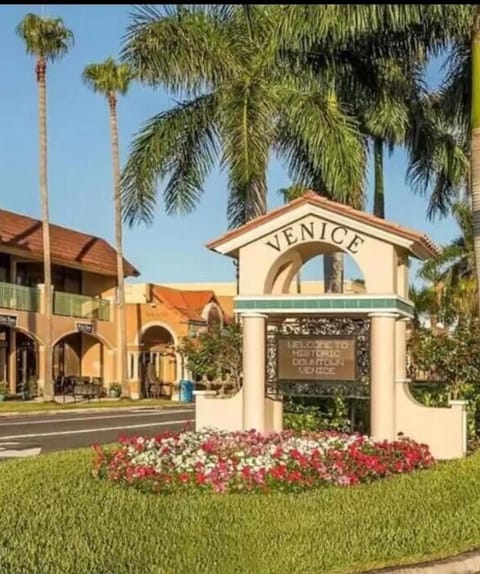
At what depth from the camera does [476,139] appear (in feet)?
51.3

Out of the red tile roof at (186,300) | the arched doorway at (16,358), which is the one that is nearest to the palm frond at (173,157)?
the arched doorway at (16,358)

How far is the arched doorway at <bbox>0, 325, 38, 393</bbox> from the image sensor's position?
42.2m

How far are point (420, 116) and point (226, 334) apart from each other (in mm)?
7824

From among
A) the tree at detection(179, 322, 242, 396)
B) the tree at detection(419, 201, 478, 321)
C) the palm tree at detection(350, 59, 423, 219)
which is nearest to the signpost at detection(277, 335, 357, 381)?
the palm tree at detection(350, 59, 423, 219)

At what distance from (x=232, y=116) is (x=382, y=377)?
8509 millimetres

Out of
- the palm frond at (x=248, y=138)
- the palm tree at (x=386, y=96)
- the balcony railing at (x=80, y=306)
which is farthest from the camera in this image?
the balcony railing at (x=80, y=306)

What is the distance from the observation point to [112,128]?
4319 cm

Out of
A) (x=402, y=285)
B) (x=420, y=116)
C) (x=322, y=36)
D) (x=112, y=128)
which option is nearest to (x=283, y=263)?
(x=402, y=285)

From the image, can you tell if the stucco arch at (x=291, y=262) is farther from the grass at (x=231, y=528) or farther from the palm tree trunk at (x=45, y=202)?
the palm tree trunk at (x=45, y=202)

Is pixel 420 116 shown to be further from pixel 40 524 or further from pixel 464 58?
pixel 40 524

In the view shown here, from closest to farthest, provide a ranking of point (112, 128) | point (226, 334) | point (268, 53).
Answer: point (268, 53) < point (226, 334) < point (112, 128)

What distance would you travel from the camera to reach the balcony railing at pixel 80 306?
145 feet

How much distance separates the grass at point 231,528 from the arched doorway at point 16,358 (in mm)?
32236

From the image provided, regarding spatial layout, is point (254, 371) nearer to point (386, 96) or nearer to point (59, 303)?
point (386, 96)
